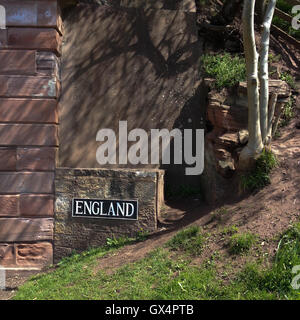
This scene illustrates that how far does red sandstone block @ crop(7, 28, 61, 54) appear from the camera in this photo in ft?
19.7

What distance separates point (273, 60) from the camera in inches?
283

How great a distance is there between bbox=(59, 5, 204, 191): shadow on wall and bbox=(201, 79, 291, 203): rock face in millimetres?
647

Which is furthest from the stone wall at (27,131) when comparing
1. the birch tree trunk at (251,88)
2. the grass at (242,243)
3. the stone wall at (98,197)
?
the birch tree trunk at (251,88)

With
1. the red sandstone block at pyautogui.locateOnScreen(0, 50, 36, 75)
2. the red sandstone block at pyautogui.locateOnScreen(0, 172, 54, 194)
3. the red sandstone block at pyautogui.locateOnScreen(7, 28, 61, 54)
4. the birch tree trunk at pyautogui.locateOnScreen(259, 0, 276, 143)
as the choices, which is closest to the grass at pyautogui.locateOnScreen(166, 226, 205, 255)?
the birch tree trunk at pyautogui.locateOnScreen(259, 0, 276, 143)

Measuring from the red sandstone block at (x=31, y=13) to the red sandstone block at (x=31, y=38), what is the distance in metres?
0.09

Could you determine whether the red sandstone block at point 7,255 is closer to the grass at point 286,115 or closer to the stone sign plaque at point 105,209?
the stone sign plaque at point 105,209

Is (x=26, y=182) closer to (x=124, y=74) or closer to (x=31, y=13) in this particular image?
(x=124, y=74)

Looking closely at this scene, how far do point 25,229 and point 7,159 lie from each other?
115 cm

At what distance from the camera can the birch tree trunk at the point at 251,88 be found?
15.5 feet

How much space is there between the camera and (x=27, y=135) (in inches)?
235

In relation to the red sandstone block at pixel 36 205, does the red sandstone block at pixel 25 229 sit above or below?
below

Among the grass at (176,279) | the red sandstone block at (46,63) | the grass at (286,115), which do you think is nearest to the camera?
the grass at (176,279)

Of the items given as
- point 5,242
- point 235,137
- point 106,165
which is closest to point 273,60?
point 235,137

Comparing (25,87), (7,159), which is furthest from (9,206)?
(25,87)
